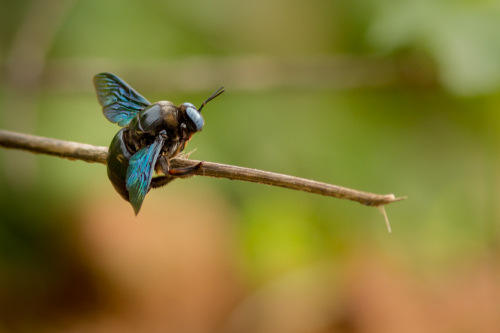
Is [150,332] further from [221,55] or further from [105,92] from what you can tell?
[105,92]

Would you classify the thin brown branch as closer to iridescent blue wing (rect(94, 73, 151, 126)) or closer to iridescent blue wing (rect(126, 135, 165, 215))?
iridescent blue wing (rect(126, 135, 165, 215))

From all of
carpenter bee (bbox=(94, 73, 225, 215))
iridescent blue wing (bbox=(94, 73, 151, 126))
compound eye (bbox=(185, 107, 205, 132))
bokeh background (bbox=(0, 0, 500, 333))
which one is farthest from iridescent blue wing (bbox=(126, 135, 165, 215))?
bokeh background (bbox=(0, 0, 500, 333))

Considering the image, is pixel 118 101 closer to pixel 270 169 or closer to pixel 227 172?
pixel 227 172

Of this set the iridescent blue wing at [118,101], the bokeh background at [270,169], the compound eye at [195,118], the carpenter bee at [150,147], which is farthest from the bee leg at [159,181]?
the bokeh background at [270,169]

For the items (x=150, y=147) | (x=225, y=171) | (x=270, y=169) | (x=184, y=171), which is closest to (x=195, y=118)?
(x=150, y=147)

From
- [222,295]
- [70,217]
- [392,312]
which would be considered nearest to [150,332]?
[222,295]
